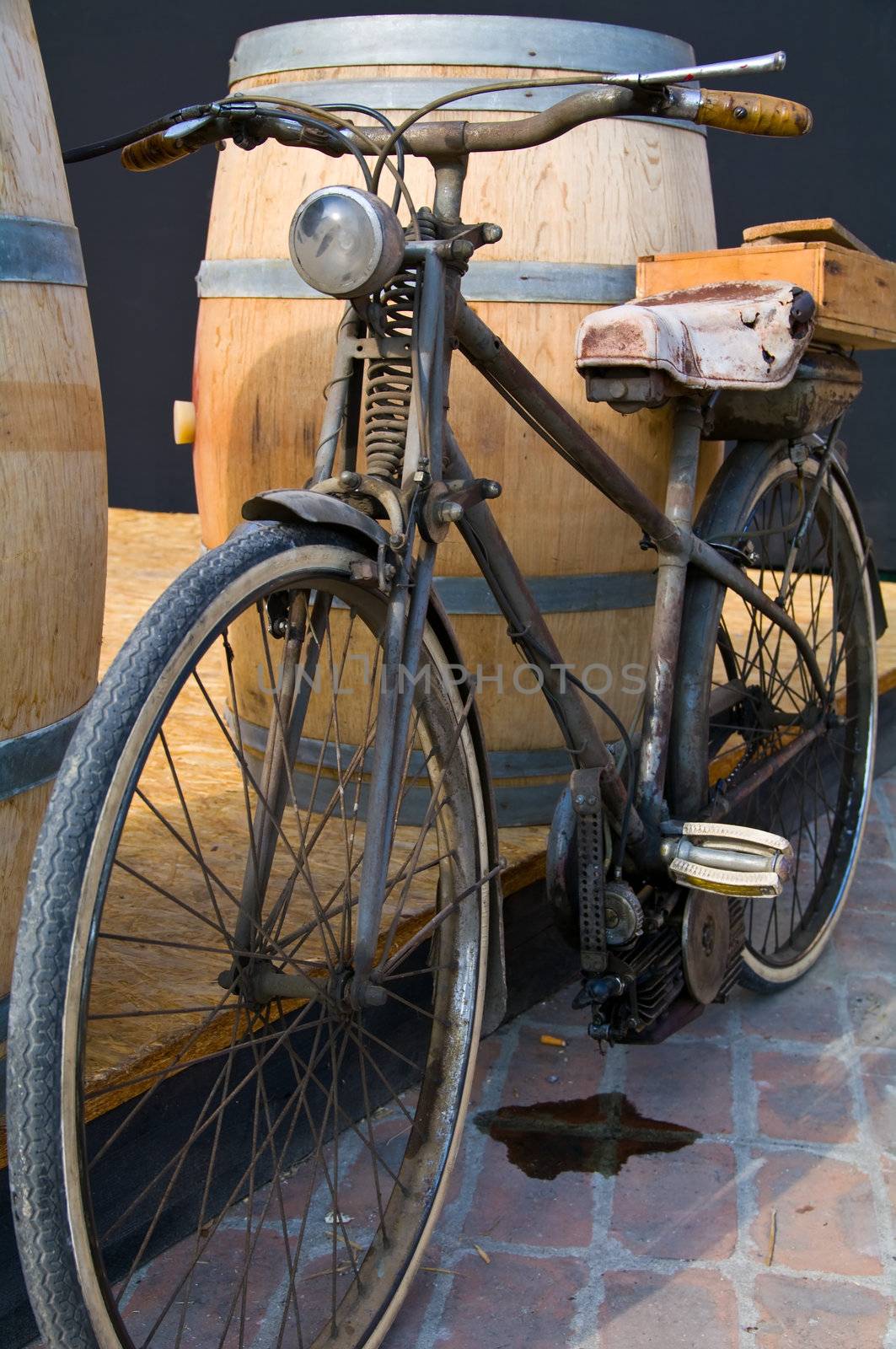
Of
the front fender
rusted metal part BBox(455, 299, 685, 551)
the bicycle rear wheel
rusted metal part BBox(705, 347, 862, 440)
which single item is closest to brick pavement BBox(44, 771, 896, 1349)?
the bicycle rear wheel

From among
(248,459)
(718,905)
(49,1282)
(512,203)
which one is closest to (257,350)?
(248,459)

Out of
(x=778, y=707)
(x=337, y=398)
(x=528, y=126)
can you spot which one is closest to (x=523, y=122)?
(x=528, y=126)

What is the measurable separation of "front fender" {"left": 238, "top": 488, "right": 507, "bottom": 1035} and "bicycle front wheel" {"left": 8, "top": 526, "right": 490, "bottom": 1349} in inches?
0.7

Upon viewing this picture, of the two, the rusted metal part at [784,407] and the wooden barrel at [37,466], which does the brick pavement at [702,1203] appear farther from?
the rusted metal part at [784,407]

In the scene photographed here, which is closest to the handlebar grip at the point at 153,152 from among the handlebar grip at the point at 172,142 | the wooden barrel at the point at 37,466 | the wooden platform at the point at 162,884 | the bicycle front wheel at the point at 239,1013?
the handlebar grip at the point at 172,142

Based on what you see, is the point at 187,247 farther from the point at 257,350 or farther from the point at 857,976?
the point at 857,976

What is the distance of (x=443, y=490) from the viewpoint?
152cm

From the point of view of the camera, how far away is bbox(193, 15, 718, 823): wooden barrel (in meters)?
2.06

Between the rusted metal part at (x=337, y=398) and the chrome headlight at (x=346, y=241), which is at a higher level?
the chrome headlight at (x=346, y=241)

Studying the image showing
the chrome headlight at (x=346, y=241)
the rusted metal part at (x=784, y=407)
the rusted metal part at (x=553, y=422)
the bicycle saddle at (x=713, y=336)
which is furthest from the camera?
the rusted metal part at (x=784, y=407)

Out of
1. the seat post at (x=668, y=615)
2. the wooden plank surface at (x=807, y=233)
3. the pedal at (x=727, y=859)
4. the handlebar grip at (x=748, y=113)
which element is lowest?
the pedal at (x=727, y=859)

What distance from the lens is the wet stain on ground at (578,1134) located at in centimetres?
205

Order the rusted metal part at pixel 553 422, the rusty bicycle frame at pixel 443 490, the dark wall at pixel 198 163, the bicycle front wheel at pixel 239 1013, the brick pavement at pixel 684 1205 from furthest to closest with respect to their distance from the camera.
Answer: the dark wall at pixel 198 163, the brick pavement at pixel 684 1205, the rusted metal part at pixel 553 422, the rusty bicycle frame at pixel 443 490, the bicycle front wheel at pixel 239 1013

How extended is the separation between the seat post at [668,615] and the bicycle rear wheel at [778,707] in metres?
0.06
